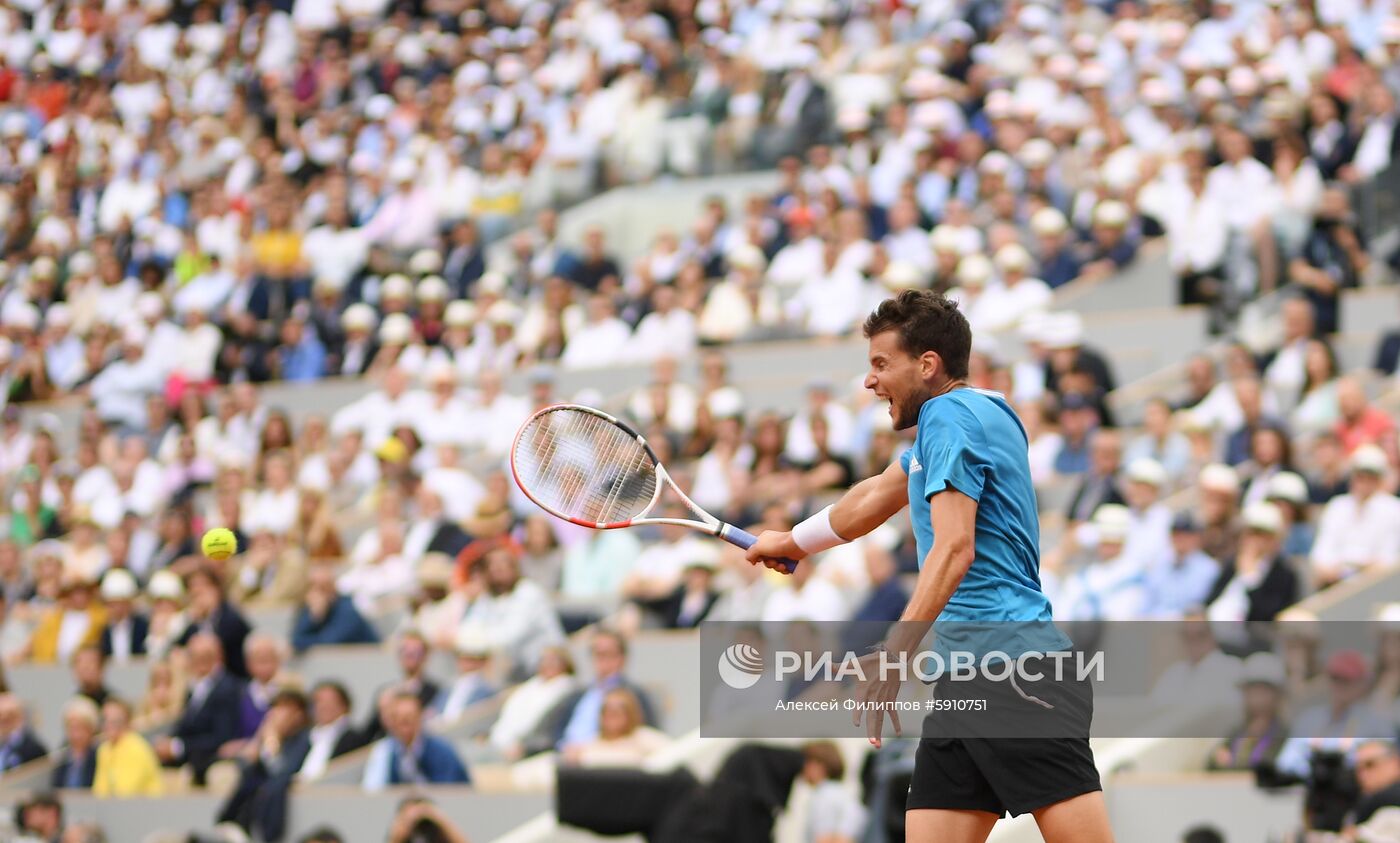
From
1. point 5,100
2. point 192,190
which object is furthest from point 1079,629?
point 5,100

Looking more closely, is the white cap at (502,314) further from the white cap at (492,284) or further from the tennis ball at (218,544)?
the tennis ball at (218,544)

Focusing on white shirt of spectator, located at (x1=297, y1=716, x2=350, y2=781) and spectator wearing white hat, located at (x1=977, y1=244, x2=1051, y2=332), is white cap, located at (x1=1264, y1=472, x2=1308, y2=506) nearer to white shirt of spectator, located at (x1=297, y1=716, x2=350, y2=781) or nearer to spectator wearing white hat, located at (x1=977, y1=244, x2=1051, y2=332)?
spectator wearing white hat, located at (x1=977, y1=244, x2=1051, y2=332)

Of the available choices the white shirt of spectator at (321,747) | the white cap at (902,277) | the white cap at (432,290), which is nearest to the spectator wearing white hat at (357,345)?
the white cap at (432,290)

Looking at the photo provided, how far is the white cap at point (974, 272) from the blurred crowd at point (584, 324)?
0.9 inches

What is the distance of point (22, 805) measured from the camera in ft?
37.4

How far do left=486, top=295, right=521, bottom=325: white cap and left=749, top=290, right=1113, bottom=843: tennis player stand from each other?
11284 mm

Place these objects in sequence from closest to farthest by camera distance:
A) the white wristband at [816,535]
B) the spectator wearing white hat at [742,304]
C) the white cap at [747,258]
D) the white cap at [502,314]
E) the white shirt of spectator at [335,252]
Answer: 1. the white wristband at [816,535]
2. the spectator wearing white hat at [742,304]
3. the white cap at [747,258]
4. the white cap at [502,314]
5. the white shirt of spectator at [335,252]

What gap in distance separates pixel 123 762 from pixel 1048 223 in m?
7.07

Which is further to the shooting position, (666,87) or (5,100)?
(5,100)

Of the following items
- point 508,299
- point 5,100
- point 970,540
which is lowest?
point 5,100

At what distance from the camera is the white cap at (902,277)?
46.6 feet

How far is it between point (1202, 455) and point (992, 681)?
6.84m

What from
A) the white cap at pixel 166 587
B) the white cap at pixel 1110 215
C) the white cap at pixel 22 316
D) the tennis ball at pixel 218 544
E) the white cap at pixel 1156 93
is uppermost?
the tennis ball at pixel 218 544

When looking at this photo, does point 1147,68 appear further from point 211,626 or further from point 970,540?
point 970,540
